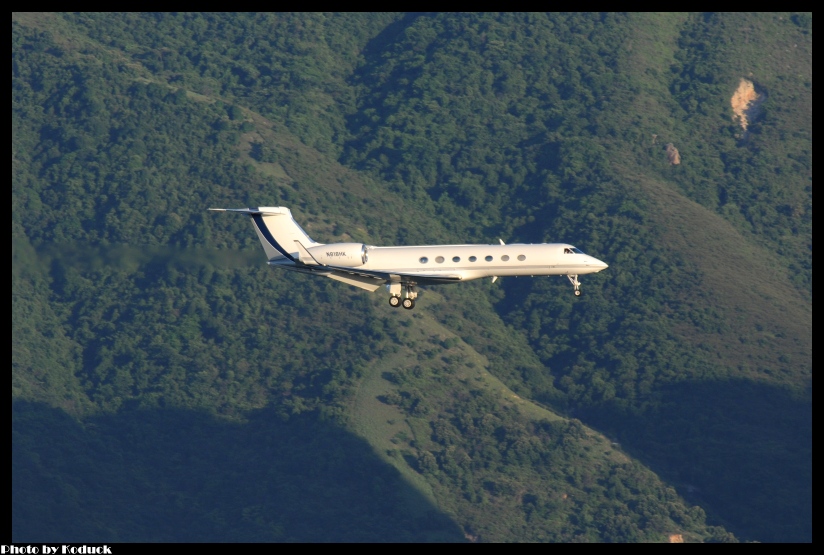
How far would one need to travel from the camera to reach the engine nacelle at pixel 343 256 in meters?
77.6

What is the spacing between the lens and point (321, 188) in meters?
191

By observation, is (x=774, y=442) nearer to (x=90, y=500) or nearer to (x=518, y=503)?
(x=518, y=503)

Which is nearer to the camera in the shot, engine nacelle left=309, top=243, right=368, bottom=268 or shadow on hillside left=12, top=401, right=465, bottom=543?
engine nacelle left=309, top=243, right=368, bottom=268

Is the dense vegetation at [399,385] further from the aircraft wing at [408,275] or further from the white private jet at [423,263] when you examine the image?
the aircraft wing at [408,275]

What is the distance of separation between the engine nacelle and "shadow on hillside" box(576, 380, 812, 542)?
92.9m

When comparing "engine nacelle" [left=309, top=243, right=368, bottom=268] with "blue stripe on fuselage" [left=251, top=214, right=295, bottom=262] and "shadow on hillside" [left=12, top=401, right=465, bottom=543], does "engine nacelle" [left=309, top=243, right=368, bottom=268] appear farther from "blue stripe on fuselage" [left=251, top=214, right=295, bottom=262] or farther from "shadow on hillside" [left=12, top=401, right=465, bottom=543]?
"shadow on hillside" [left=12, top=401, right=465, bottom=543]

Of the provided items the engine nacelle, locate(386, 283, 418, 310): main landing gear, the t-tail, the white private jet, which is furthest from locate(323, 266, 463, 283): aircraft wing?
the t-tail

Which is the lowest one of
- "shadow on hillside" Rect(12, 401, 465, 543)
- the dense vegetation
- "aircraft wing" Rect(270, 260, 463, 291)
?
"shadow on hillside" Rect(12, 401, 465, 543)

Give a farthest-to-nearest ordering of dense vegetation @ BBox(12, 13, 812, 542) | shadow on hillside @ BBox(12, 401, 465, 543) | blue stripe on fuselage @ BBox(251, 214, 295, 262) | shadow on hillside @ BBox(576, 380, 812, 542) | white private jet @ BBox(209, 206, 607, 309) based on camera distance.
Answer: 1. shadow on hillside @ BBox(576, 380, 812, 542)
2. dense vegetation @ BBox(12, 13, 812, 542)
3. shadow on hillside @ BBox(12, 401, 465, 543)
4. blue stripe on fuselage @ BBox(251, 214, 295, 262)
5. white private jet @ BBox(209, 206, 607, 309)

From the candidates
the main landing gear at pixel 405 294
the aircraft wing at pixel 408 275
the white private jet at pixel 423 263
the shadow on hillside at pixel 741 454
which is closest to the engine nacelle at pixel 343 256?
the white private jet at pixel 423 263

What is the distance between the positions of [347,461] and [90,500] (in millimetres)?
27699

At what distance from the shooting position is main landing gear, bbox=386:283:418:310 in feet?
256

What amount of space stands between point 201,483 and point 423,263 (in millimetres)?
96066

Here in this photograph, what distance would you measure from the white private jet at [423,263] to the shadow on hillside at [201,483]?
8066 centimetres
